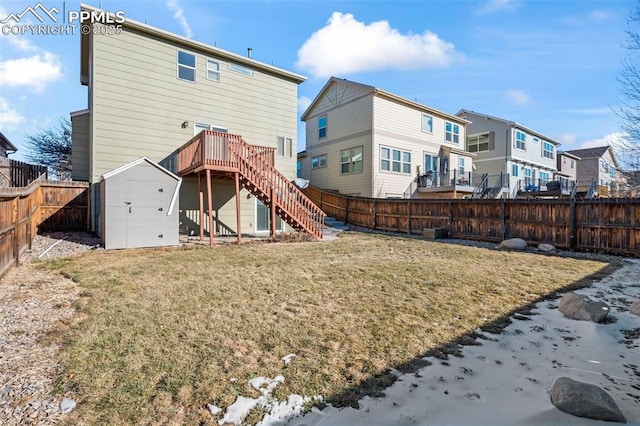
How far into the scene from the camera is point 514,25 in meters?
9.20

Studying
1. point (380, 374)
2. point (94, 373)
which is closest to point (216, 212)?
point (94, 373)

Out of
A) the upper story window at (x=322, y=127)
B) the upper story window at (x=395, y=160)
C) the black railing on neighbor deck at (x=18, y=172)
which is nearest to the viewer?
the black railing on neighbor deck at (x=18, y=172)

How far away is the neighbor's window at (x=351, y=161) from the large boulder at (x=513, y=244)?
9.58 meters

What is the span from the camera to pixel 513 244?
10.4m

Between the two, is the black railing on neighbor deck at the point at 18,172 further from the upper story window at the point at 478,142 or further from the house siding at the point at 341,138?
the upper story window at the point at 478,142

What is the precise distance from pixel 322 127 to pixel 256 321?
19.1 m

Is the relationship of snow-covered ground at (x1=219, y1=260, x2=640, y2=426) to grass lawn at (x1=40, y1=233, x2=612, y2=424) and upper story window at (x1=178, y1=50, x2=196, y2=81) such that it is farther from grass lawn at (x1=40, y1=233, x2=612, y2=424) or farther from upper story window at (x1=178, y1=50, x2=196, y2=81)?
upper story window at (x1=178, y1=50, x2=196, y2=81)

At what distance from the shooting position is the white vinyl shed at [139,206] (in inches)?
343

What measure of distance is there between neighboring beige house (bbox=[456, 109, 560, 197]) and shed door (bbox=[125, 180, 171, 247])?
2248 centimetres

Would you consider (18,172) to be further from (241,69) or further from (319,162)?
(319,162)

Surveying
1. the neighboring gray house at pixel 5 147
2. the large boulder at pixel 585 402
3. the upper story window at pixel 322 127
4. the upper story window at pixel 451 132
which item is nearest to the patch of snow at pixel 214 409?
the large boulder at pixel 585 402

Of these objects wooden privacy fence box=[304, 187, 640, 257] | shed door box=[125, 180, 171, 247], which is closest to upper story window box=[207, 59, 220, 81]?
shed door box=[125, 180, 171, 247]

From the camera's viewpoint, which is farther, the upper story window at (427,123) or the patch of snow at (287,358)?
the upper story window at (427,123)

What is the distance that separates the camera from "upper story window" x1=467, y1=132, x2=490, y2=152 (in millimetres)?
25234
